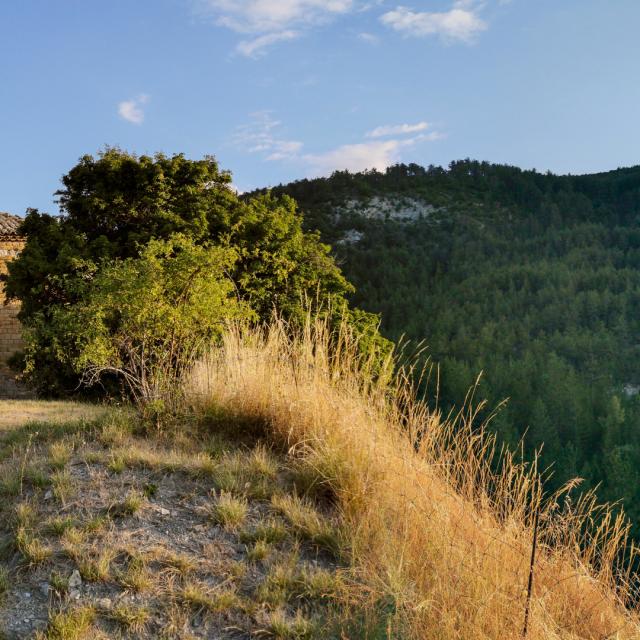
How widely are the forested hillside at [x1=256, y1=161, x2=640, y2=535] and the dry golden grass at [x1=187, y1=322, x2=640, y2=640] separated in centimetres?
1772

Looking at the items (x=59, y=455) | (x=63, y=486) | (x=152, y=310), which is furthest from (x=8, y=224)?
(x=63, y=486)

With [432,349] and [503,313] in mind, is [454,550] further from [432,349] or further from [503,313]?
[503,313]

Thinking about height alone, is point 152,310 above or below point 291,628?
above

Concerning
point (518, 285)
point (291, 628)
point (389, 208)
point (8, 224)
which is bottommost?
point (518, 285)

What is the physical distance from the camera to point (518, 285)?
40500 mm

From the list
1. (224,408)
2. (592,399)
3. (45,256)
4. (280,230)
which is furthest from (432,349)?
(224,408)

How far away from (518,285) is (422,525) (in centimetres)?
3898

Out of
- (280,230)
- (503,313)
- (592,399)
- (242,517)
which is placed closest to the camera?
(242,517)

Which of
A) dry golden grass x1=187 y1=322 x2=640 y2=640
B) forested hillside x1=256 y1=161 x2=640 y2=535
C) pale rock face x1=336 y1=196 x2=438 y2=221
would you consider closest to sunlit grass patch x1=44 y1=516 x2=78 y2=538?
dry golden grass x1=187 y1=322 x2=640 y2=640

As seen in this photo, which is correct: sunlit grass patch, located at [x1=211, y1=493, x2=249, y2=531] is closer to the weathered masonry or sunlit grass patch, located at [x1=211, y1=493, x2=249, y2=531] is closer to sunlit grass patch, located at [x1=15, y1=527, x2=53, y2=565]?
sunlit grass patch, located at [x1=15, y1=527, x2=53, y2=565]

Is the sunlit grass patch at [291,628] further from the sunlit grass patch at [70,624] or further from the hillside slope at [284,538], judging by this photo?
the sunlit grass patch at [70,624]

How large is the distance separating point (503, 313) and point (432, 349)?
784 centimetres

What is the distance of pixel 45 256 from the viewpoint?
487 inches

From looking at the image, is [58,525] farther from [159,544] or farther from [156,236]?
[156,236]
